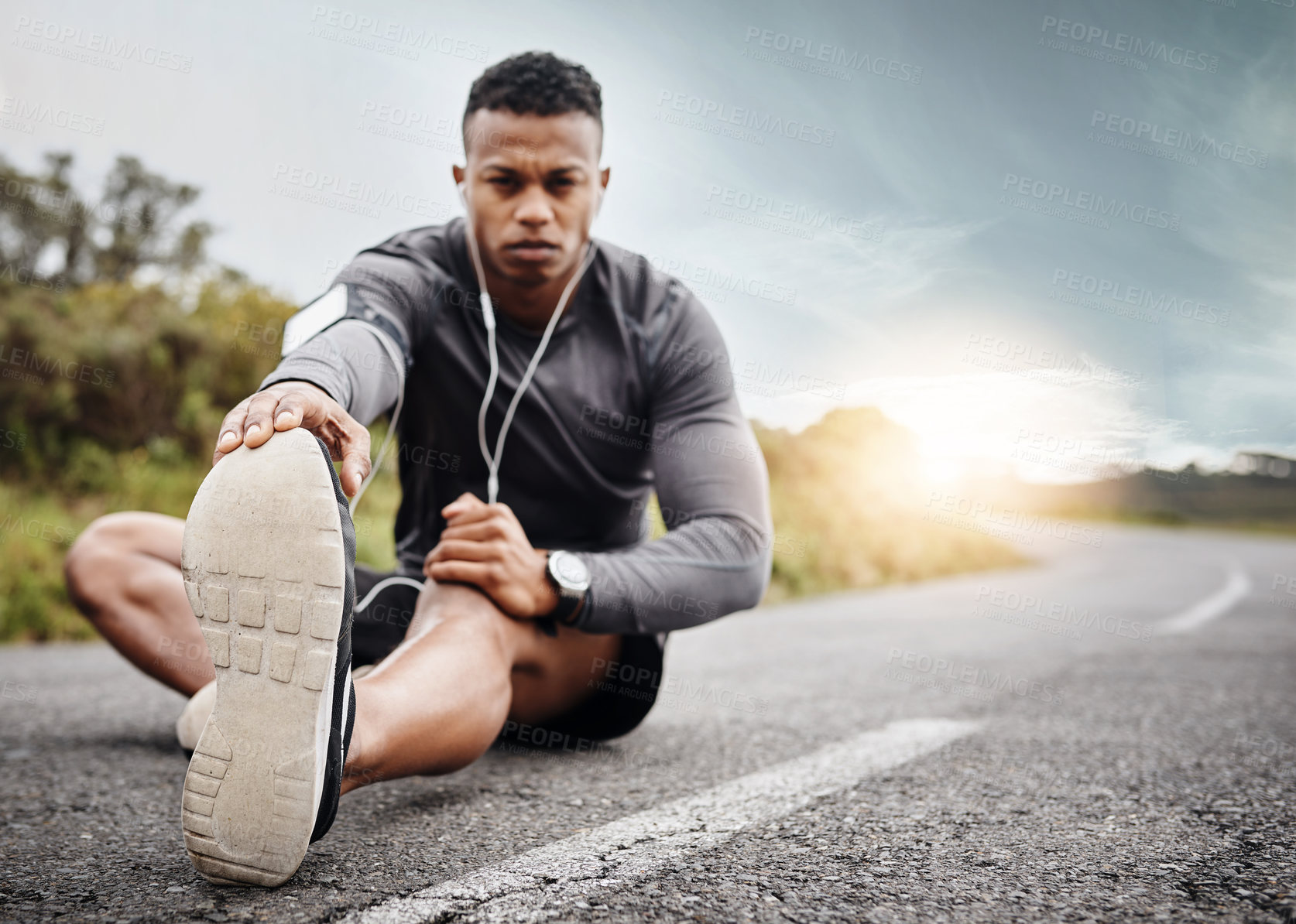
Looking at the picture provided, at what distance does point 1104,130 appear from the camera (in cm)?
291

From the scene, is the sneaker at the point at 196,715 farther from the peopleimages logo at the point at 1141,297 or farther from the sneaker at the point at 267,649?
the peopleimages logo at the point at 1141,297

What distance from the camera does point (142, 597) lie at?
1938mm

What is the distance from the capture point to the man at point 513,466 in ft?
4.73

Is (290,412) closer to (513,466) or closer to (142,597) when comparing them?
(513,466)

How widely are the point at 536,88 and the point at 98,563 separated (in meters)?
1.37

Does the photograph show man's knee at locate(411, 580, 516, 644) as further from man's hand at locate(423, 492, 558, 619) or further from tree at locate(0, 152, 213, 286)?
tree at locate(0, 152, 213, 286)

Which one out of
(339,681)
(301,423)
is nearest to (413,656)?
(339,681)

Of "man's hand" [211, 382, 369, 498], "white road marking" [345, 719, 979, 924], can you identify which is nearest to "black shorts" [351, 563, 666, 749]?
"white road marking" [345, 719, 979, 924]

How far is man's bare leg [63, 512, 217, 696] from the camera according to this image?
1893 mm

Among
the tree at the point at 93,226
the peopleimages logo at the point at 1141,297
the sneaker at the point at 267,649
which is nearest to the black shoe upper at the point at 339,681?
the sneaker at the point at 267,649

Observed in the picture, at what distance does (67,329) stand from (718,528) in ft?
20.9

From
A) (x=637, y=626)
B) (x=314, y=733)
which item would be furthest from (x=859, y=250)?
(x=314, y=733)

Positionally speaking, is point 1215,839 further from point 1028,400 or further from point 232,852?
point 232,852

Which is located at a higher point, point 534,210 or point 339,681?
point 534,210
